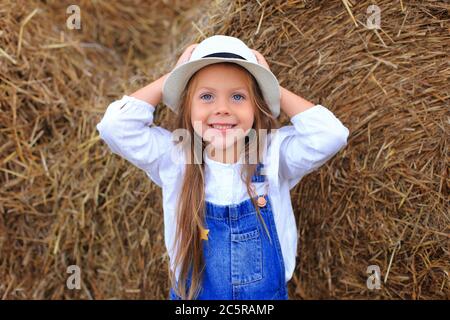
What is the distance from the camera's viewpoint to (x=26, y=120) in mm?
2066

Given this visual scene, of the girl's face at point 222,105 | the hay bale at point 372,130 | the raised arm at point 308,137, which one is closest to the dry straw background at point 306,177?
the hay bale at point 372,130

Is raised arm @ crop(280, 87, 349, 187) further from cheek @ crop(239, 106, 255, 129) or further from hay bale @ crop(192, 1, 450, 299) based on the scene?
hay bale @ crop(192, 1, 450, 299)

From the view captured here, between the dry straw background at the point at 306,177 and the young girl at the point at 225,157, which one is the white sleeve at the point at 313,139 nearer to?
the young girl at the point at 225,157

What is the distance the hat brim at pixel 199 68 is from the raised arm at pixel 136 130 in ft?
0.14

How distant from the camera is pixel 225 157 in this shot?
5.24 ft

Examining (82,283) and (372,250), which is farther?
(82,283)

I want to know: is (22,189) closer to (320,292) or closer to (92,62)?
(92,62)

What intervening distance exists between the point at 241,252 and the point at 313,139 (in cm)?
37

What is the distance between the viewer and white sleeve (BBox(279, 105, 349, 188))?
1508mm

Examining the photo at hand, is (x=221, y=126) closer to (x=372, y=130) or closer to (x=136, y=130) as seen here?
(x=136, y=130)

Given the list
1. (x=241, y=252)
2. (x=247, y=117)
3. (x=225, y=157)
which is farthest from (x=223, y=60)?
(x=241, y=252)

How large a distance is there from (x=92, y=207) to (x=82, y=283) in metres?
0.30
